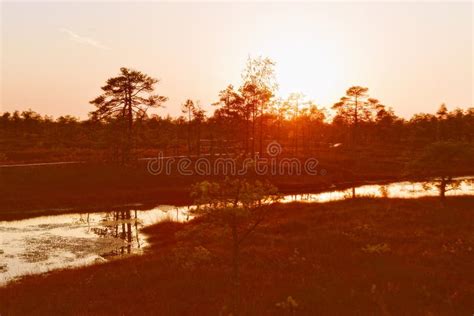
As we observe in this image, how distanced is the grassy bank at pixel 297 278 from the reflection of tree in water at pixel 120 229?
15.8ft

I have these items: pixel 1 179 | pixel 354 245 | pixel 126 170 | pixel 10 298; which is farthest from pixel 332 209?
pixel 1 179

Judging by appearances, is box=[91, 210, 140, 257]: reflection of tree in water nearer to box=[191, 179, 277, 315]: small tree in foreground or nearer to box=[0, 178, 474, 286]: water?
box=[0, 178, 474, 286]: water

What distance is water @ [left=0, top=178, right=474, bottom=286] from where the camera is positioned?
69.9 feet

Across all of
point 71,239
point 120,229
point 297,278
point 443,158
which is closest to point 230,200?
point 297,278

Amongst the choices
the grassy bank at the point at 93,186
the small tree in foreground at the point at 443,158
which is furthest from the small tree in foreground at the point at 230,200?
the grassy bank at the point at 93,186

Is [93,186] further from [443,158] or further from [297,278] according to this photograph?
[297,278]

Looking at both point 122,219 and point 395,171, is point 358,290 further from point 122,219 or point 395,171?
point 395,171

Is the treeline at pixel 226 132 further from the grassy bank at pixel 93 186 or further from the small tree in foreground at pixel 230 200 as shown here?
the small tree in foreground at pixel 230 200

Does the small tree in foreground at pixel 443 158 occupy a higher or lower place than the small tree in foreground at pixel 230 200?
higher

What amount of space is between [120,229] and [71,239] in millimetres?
4138

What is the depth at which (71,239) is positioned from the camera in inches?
1035

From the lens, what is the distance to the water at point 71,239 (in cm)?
2131

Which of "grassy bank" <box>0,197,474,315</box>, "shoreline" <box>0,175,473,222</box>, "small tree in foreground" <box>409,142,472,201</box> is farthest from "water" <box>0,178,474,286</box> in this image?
"grassy bank" <box>0,197,474,315</box>

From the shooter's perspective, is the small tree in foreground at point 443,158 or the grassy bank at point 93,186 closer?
the small tree in foreground at point 443,158
